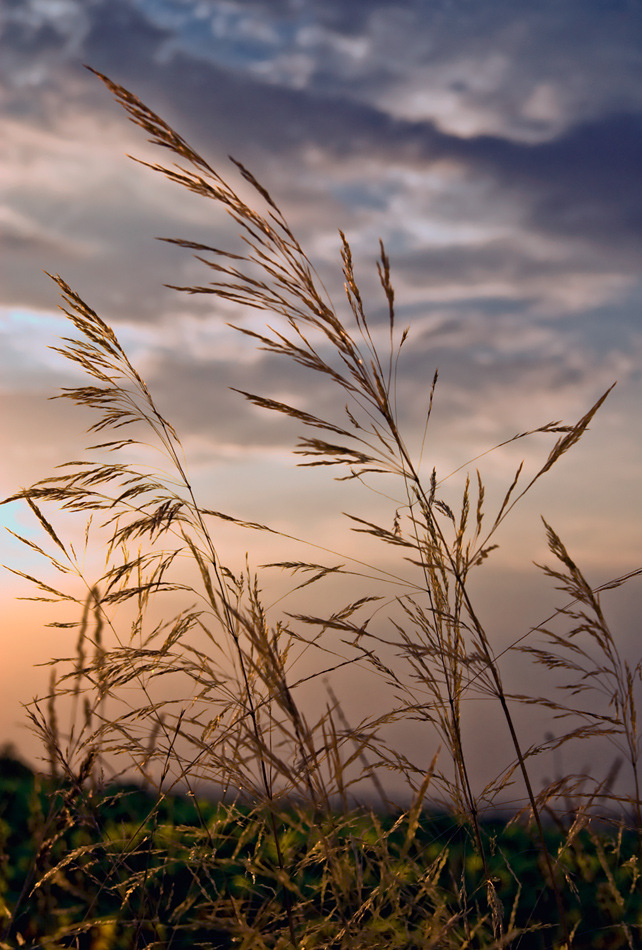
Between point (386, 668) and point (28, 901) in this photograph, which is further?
point (28, 901)

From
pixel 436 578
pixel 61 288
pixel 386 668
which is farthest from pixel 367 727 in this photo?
pixel 61 288

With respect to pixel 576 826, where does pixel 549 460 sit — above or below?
above

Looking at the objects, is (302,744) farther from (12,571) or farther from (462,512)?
(12,571)

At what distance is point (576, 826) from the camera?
189 cm

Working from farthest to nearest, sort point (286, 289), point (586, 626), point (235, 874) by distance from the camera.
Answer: point (235, 874) → point (586, 626) → point (286, 289)

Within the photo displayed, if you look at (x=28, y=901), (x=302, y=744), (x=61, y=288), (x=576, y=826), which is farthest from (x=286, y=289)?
(x=28, y=901)

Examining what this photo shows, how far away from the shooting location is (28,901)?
342cm

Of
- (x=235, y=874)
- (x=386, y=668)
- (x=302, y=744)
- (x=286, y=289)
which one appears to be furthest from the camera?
(x=235, y=874)

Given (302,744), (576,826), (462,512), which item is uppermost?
(462,512)

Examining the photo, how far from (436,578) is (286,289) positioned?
2.43 feet

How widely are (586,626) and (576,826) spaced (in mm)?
481

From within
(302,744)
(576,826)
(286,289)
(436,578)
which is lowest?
(576,826)

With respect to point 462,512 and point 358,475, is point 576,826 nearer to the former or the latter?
point 462,512

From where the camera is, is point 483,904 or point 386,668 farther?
point 483,904
